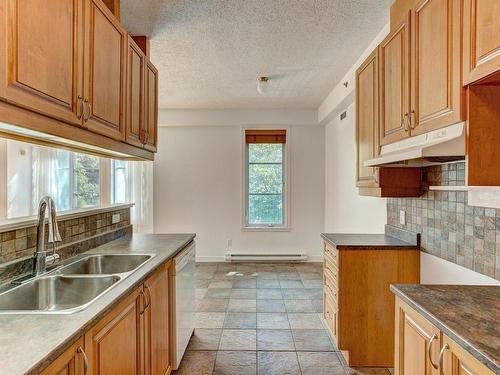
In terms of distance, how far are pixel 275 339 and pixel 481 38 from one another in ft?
8.51

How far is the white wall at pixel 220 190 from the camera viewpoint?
5582 mm

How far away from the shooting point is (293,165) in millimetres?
5590

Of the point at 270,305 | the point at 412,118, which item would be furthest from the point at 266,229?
the point at 412,118

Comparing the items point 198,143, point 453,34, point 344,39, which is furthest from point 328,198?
point 453,34

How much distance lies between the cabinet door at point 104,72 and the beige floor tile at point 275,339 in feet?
6.71

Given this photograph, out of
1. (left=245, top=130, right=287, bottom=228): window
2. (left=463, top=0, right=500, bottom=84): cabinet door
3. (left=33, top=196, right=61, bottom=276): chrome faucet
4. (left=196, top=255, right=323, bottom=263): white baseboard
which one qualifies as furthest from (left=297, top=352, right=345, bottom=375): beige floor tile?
(left=245, top=130, right=287, bottom=228): window

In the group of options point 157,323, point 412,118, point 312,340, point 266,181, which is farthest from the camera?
point 266,181

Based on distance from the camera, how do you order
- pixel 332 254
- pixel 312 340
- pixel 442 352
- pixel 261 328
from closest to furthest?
pixel 442 352 → pixel 332 254 → pixel 312 340 → pixel 261 328

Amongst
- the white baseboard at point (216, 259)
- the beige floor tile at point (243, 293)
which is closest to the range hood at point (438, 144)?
the beige floor tile at point (243, 293)

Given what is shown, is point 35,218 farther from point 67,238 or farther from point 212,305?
point 212,305

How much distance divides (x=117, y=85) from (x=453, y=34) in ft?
5.87

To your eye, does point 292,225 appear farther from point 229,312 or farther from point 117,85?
point 117,85

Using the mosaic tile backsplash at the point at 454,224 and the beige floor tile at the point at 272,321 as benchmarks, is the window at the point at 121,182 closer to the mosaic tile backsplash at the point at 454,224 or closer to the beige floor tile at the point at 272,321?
the beige floor tile at the point at 272,321

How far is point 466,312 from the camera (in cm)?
125
